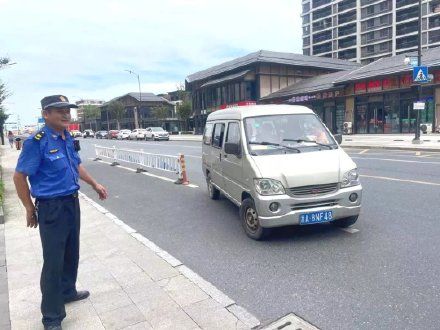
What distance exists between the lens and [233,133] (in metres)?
6.48

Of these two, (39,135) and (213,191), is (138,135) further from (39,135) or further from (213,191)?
(39,135)

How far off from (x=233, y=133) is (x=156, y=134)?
38.9 m

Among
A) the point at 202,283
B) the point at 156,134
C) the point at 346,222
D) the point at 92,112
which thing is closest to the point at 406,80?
the point at 346,222

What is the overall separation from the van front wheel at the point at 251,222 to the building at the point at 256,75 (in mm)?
36806

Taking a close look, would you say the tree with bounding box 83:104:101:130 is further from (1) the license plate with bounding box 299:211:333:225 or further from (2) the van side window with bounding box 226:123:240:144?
(1) the license plate with bounding box 299:211:333:225

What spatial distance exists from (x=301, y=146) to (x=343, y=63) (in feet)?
157

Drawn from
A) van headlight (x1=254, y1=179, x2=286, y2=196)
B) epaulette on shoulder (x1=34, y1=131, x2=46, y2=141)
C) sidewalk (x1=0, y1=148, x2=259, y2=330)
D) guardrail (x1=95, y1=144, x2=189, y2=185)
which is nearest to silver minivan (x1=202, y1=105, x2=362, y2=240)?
van headlight (x1=254, y1=179, x2=286, y2=196)

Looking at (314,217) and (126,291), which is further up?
(314,217)

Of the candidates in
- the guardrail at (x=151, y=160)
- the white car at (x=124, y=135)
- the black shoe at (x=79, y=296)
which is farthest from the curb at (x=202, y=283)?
the white car at (x=124, y=135)

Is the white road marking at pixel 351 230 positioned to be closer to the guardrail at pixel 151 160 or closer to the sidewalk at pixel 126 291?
the sidewalk at pixel 126 291

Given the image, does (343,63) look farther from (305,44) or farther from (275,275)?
(275,275)

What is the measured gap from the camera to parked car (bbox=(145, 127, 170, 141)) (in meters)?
43.9

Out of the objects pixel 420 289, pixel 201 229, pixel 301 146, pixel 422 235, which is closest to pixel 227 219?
pixel 201 229

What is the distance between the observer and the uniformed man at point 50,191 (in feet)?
10.3
